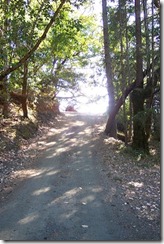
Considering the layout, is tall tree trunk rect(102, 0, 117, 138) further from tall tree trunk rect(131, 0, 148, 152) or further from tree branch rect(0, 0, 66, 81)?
tree branch rect(0, 0, 66, 81)

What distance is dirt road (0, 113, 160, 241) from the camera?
5.38 metres

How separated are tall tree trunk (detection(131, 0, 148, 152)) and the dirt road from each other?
393cm

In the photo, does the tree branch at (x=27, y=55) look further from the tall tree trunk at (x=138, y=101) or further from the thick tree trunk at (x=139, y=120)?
the thick tree trunk at (x=139, y=120)

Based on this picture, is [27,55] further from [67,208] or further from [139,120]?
[139,120]

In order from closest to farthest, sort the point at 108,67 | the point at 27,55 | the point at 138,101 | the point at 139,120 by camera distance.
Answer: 1. the point at 27,55
2. the point at 139,120
3. the point at 138,101
4. the point at 108,67

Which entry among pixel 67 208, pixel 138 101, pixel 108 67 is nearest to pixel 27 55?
pixel 67 208

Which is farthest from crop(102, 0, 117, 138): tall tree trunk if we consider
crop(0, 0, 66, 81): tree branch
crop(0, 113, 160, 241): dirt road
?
crop(0, 0, 66, 81): tree branch

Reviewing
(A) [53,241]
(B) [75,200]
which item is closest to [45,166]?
(B) [75,200]

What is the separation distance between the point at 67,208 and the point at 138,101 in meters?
8.61

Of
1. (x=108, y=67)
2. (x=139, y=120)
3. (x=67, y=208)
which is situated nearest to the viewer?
(x=67, y=208)

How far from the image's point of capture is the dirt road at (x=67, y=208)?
212 inches

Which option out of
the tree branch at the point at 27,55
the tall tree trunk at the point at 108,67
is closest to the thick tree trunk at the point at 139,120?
the tall tree trunk at the point at 108,67

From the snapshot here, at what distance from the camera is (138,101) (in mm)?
14047

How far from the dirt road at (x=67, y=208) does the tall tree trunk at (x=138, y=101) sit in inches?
155
